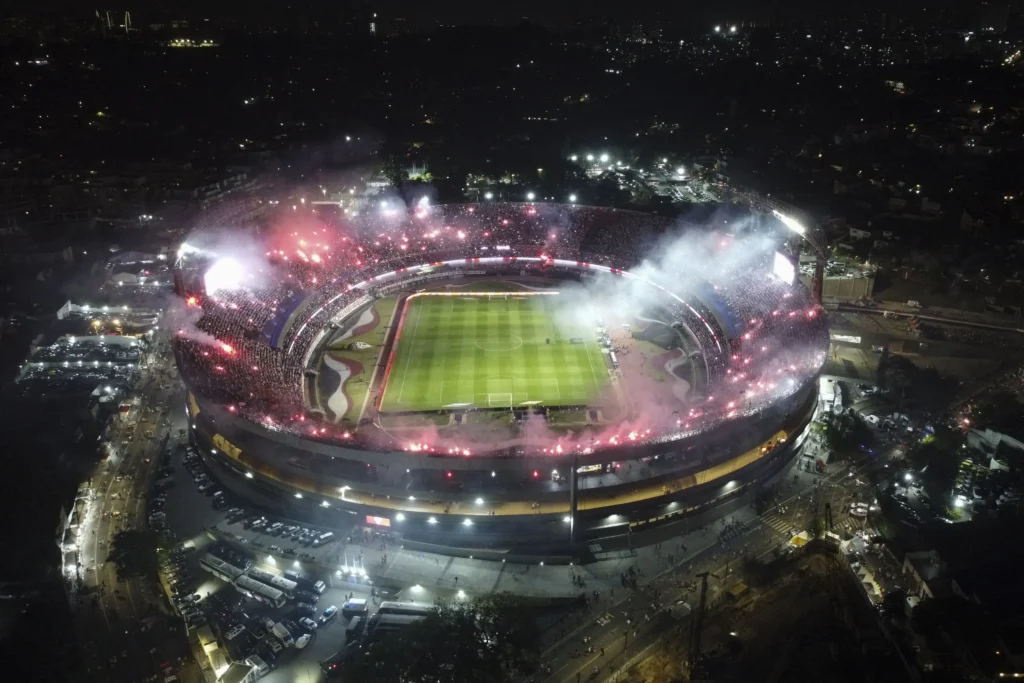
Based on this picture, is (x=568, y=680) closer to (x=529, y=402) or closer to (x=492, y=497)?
(x=492, y=497)

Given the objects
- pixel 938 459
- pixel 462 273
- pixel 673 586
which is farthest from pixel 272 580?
pixel 462 273

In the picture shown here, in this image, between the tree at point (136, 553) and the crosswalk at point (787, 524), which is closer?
the tree at point (136, 553)

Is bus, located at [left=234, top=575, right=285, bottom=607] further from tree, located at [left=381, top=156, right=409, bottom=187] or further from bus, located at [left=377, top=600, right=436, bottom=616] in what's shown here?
tree, located at [left=381, top=156, right=409, bottom=187]

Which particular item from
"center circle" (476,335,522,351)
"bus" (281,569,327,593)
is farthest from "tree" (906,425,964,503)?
"bus" (281,569,327,593)

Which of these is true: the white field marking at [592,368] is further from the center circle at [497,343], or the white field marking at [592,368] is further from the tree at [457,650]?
the tree at [457,650]

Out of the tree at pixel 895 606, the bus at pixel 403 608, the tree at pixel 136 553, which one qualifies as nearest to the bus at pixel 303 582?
the bus at pixel 403 608

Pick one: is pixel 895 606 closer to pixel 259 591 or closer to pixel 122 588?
pixel 259 591

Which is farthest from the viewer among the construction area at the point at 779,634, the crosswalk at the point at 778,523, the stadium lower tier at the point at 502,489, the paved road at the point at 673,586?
the crosswalk at the point at 778,523
